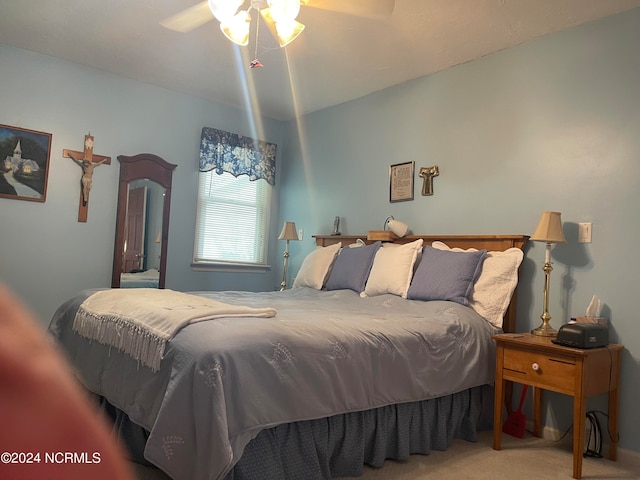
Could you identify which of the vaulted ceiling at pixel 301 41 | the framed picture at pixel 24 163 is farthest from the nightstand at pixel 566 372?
the framed picture at pixel 24 163

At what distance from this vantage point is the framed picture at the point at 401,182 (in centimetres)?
389

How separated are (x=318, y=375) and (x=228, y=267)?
3.06 metres

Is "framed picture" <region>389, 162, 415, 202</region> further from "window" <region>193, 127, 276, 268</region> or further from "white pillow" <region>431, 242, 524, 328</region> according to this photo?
"window" <region>193, 127, 276, 268</region>

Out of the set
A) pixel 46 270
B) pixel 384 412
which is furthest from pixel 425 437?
pixel 46 270

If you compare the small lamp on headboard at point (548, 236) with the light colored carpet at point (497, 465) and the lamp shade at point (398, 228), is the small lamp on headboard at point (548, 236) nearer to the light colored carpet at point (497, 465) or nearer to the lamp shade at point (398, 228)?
the light colored carpet at point (497, 465)

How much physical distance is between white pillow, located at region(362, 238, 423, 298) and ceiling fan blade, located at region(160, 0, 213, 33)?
195cm

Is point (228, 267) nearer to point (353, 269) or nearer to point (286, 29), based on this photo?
point (353, 269)

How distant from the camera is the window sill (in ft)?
15.6

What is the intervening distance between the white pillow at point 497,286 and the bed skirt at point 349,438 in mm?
448

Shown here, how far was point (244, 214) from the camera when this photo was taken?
16.7 ft

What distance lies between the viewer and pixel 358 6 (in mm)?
2871

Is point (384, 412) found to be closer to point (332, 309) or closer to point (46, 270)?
point (332, 309)

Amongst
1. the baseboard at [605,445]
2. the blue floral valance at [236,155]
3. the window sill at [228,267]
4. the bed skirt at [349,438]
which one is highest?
the blue floral valance at [236,155]

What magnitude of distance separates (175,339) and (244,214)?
3.24m
